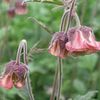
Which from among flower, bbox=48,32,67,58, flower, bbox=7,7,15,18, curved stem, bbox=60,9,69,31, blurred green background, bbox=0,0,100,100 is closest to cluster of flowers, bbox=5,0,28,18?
flower, bbox=7,7,15,18

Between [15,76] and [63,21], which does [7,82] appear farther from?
[63,21]

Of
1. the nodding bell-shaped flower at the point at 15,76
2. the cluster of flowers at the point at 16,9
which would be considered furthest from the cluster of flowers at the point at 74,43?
the cluster of flowers at the point at 16,9

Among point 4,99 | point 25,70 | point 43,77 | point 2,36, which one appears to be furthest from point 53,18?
point 25,70

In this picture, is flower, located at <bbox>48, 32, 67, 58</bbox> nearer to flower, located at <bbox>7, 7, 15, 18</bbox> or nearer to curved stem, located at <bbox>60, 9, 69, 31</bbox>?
curved stem, located at <bbox>60, 9, 69, 31</bbox>

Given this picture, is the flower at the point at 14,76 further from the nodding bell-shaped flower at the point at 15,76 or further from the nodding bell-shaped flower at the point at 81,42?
the nodding bell-shaped flower at the point at 81,42

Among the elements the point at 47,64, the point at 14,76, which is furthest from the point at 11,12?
the point at 14,76

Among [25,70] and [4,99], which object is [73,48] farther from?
[4,99]
